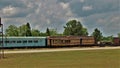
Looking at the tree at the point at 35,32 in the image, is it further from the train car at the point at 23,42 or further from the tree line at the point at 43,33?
the train car at the point at 23,42

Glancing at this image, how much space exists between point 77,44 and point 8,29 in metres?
54.1

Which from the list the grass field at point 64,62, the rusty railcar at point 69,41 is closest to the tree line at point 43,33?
the rusty railcar at point 69,41

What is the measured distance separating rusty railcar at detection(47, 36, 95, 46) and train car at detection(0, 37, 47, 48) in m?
2.51

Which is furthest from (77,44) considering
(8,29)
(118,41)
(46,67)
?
(46,67)

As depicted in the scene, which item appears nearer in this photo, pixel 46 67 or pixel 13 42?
pixel 46 67

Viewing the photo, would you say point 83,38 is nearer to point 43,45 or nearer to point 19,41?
point 43,45

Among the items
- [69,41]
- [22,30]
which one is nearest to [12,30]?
[22,30]

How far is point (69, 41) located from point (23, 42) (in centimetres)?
1603

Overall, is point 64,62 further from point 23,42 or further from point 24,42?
point 24,42

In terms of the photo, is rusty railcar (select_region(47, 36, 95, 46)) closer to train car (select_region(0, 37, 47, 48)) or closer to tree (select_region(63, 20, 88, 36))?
train car (select_region(0, 37, 47, 48))

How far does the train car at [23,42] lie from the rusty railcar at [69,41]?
2.51m

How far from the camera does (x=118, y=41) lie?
11756cm

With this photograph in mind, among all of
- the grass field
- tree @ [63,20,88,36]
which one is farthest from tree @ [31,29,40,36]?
the grass field

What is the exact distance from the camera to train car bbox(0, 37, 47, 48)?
75250 millimetres
